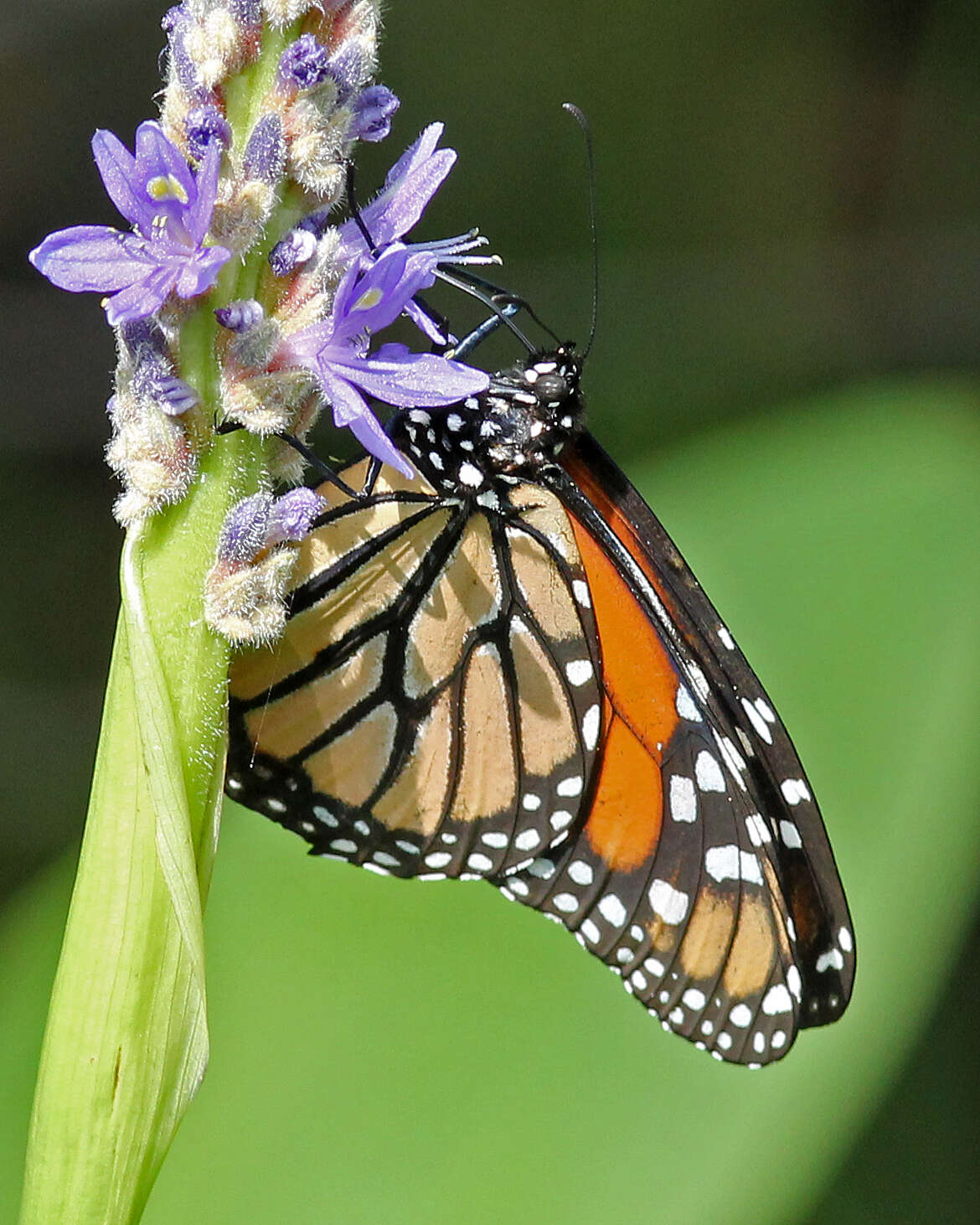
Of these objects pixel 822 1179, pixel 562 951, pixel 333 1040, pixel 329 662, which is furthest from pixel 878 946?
pixel 329 662

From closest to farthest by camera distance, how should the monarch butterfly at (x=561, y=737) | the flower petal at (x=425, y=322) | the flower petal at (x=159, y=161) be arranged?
1. the flower petal at (x=159, y=161)
2. the flower petal at (x=425, y=322)
3. the monarch butterfly at (x=561, y=737)

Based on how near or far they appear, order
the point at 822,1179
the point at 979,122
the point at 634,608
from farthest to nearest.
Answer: the point at 979,122
the point at 822,1179
the point at 634,608

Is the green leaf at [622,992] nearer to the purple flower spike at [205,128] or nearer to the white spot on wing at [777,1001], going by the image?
the white spot on wing at [777,1001]

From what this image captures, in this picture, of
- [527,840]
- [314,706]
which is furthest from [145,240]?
[527,840]

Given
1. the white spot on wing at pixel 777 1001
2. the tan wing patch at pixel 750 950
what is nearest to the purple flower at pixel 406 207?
the tan wing patch at pixel 750 950

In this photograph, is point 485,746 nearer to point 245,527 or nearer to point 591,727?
point 591,727

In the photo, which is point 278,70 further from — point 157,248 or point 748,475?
point 748,475

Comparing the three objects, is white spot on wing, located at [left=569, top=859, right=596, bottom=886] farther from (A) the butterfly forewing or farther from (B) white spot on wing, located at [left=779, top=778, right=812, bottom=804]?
(B) white spot on wing, located at [left=779, top=778, right=812, bottom=804]
